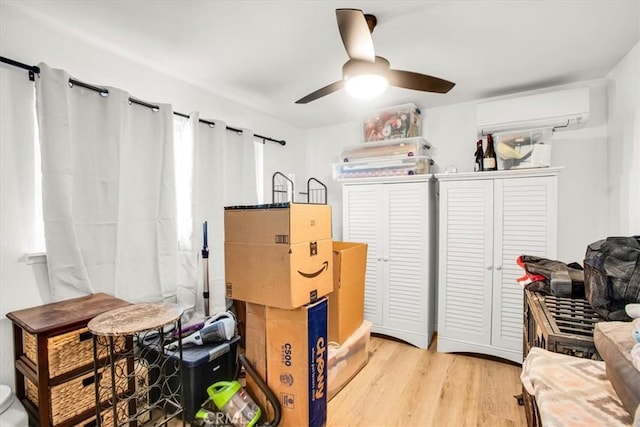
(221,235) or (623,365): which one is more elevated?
(221,235)

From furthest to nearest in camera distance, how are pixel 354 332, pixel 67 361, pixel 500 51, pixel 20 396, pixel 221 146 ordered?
pixel 221 146, pixel 354 332, pixel 500 51, pixel 20 396, pixel 67 361

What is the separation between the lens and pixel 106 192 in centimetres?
196

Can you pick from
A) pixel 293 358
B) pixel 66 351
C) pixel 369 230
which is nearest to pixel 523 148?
pixel 369 230

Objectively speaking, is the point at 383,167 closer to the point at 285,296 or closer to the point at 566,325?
the point at 285,296

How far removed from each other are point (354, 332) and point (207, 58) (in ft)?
7.56

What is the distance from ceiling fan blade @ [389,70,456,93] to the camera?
69.5 inches

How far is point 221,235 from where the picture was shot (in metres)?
2.70

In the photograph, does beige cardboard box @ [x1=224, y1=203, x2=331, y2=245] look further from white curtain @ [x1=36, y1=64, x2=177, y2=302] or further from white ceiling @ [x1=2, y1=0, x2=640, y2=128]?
white ceiling @ [x1=2, y1=0, x2=640, y2=128]

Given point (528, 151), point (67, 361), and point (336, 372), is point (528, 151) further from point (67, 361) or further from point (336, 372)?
point (67, 361)

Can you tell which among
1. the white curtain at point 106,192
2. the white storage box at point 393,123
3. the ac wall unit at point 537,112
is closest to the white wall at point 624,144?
the ac wall unit at point 537,112

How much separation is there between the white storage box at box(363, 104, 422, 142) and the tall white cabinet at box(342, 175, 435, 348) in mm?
470

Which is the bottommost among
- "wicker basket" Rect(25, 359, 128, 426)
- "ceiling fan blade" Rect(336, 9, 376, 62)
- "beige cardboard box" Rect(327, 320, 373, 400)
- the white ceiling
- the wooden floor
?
the wooden floor

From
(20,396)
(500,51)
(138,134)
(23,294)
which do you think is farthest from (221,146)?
(500,51)

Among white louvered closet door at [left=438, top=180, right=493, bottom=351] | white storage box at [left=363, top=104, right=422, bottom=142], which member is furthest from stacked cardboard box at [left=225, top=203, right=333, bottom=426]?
white storage box at [left=363, top=104, right=422, bottom=142]
